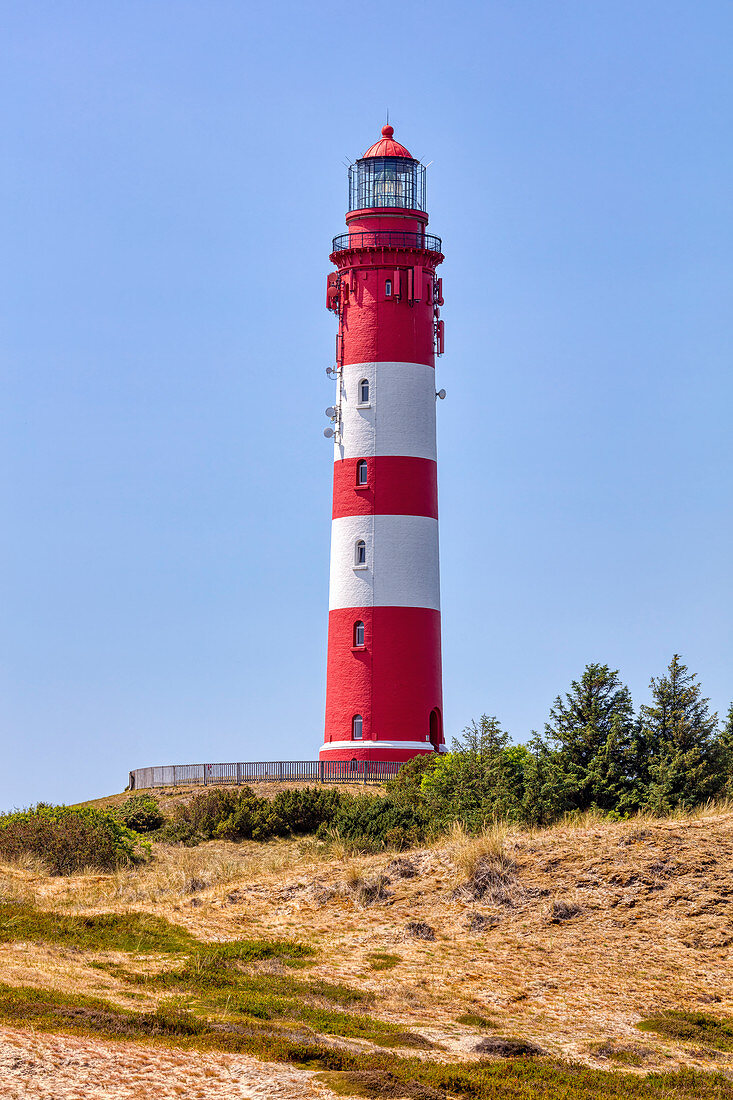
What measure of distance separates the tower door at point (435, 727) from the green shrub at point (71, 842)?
14.0 m

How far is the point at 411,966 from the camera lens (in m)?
17.4

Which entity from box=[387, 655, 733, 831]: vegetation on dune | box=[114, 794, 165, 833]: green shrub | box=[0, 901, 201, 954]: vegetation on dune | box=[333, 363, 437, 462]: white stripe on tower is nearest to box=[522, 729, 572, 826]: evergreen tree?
box=[387, 655, 733, 831]: vegetation on dune

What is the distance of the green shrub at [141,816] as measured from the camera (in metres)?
35.6

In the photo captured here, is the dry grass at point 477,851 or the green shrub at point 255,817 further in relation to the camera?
the green shrub at point 255,817

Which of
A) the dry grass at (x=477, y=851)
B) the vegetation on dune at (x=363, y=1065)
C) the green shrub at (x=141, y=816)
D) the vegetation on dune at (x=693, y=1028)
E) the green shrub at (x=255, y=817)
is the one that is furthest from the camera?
the green shrub at (x=141, y=816)

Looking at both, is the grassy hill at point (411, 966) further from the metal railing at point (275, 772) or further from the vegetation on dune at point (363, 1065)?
the metal railing at point (275, 772)

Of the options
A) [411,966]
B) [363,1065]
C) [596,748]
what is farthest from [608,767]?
[363,1065]

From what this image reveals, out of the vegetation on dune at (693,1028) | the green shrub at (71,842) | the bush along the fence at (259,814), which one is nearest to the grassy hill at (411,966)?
the vegetation on dune at (693,1028)

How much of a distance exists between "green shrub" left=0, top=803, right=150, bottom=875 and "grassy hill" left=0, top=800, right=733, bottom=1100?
58.5 inches

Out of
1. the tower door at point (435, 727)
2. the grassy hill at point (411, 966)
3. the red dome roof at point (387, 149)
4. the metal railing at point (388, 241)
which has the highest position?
the red dome roof at point (387, 149)

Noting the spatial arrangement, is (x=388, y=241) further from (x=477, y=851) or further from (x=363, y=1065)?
(x=363, y=1065)

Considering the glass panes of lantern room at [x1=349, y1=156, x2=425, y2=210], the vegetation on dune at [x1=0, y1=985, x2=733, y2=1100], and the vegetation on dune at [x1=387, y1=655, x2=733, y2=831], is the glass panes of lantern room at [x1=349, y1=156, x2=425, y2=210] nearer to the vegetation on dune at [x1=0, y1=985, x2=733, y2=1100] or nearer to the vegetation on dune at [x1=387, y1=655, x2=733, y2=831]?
the vegetation on dune at [x1=387, y1=655, x2=733, y2=831]

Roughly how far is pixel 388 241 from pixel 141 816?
2150 centimetres

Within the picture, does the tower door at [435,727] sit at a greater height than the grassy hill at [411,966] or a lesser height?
greater
